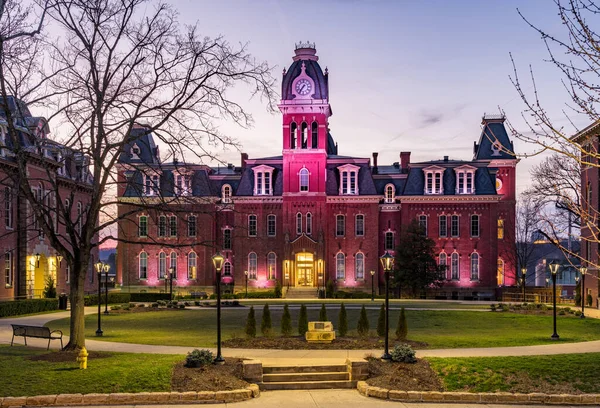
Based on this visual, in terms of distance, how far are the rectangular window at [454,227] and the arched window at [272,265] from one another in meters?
17.0

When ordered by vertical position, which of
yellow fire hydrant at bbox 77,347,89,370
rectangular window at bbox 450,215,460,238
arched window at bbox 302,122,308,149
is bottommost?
yellow fire hydrant at bbox 77,347,89,370

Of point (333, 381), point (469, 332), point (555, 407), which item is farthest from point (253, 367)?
point (469, 332)

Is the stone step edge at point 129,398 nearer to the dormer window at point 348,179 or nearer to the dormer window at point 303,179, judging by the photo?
the dormer window at point 303,179

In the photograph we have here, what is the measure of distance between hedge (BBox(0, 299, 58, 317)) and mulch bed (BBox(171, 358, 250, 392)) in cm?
2290

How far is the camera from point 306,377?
1744cm

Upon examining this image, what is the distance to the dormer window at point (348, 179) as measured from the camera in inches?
2594

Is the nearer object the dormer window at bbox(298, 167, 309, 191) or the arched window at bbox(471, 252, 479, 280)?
the dormer window at bbox(298, 167, 309, 191)

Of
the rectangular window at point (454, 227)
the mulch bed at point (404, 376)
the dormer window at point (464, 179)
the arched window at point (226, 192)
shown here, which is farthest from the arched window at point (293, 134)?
the mulch bed at point (404, 376)

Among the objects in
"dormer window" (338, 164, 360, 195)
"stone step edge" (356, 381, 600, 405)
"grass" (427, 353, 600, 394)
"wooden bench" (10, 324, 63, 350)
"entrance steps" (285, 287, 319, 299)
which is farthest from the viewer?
"dormer window" (338, 164, 360, 195)

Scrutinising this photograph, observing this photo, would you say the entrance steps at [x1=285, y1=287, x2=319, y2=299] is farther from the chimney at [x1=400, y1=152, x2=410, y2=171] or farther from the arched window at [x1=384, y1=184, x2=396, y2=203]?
the chimney at [x1=400, y1=152, x2=410, y2=171]

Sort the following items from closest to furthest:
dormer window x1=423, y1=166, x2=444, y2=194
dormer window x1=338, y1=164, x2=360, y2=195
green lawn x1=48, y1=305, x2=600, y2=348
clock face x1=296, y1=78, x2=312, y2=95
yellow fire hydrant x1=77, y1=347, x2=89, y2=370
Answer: yellow fire hydrant x1=77, y1=347, x2=89, y2=370
green lawn x1=48, y1=305, x2=600, y2=348
clock face x1=296, y1=78, x2=312, y2=95
dormer window x1=338, y1=164, x2=360, y2=195
dormer window x1=423, y1=166, x2=444, y2=194

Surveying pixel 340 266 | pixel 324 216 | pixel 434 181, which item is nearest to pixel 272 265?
pixel 340 266

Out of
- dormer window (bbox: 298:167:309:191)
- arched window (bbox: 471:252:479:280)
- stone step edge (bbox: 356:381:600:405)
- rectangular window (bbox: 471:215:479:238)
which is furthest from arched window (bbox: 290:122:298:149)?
stone step edge (bbox: 356:381:600:405)

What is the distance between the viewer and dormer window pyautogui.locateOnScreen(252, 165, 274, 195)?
66.8m
